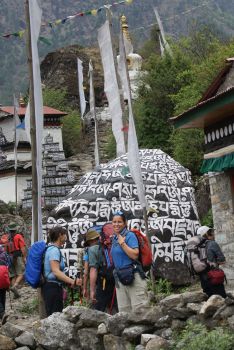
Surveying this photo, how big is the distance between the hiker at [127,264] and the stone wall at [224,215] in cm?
563

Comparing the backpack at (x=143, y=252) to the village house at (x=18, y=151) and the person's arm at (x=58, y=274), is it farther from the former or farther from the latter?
the village house at (x=18, y=151)

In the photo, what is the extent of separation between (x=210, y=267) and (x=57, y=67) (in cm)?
5112

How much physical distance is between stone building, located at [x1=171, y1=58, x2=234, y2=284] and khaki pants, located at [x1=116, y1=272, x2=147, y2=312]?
5.40 meters

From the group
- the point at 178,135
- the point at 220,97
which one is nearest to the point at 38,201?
the point at 220,97

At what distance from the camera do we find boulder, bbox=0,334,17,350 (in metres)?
8.76

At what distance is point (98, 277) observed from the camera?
1055 cm

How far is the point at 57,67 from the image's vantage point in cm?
6003

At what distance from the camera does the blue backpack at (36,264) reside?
9195 millimetres

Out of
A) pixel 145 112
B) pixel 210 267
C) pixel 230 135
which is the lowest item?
pixel 210 267

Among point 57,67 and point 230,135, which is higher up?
point 57,67

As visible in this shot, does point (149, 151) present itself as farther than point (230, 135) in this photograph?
Yes

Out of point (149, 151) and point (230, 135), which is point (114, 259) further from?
point (149, 151)

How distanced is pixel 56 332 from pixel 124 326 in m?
0.91

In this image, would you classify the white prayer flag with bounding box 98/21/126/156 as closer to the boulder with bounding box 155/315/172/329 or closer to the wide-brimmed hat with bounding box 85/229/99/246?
the wide-brimmed hat with bounding box 85/229/99/246
